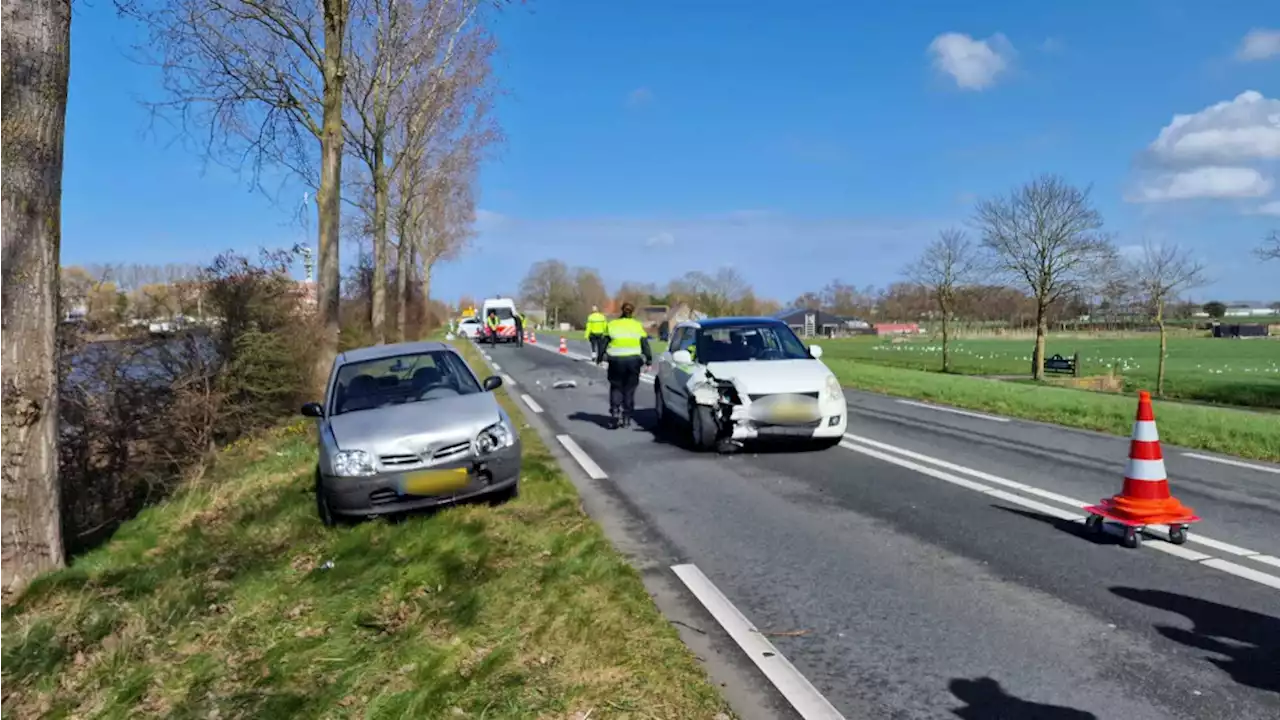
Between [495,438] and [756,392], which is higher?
[756,392]

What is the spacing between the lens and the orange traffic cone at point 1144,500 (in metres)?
6.18

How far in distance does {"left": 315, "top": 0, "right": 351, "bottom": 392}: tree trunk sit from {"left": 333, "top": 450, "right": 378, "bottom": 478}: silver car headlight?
8153 mm

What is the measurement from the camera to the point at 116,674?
441 cm

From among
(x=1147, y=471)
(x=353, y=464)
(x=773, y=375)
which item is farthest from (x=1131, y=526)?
(x=353, y=464)

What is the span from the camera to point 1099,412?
14695 mm

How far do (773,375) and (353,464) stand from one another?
5.11m

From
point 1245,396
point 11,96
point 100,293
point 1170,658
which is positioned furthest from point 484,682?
point 1245,396

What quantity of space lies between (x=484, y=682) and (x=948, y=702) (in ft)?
6.50

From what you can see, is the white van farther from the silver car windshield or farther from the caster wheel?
the caster wheel

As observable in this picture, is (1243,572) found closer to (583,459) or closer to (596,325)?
(583,459)

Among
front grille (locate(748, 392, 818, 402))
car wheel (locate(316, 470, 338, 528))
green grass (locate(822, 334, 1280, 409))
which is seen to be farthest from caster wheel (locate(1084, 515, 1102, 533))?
green grass (locate(822, 334, 1280, 409))

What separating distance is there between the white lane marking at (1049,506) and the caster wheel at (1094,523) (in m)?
0.06

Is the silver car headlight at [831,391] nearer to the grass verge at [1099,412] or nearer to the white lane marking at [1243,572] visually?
the grass verge at [1099,412]

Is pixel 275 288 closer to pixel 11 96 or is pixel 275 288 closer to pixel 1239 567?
pixel 11 96
